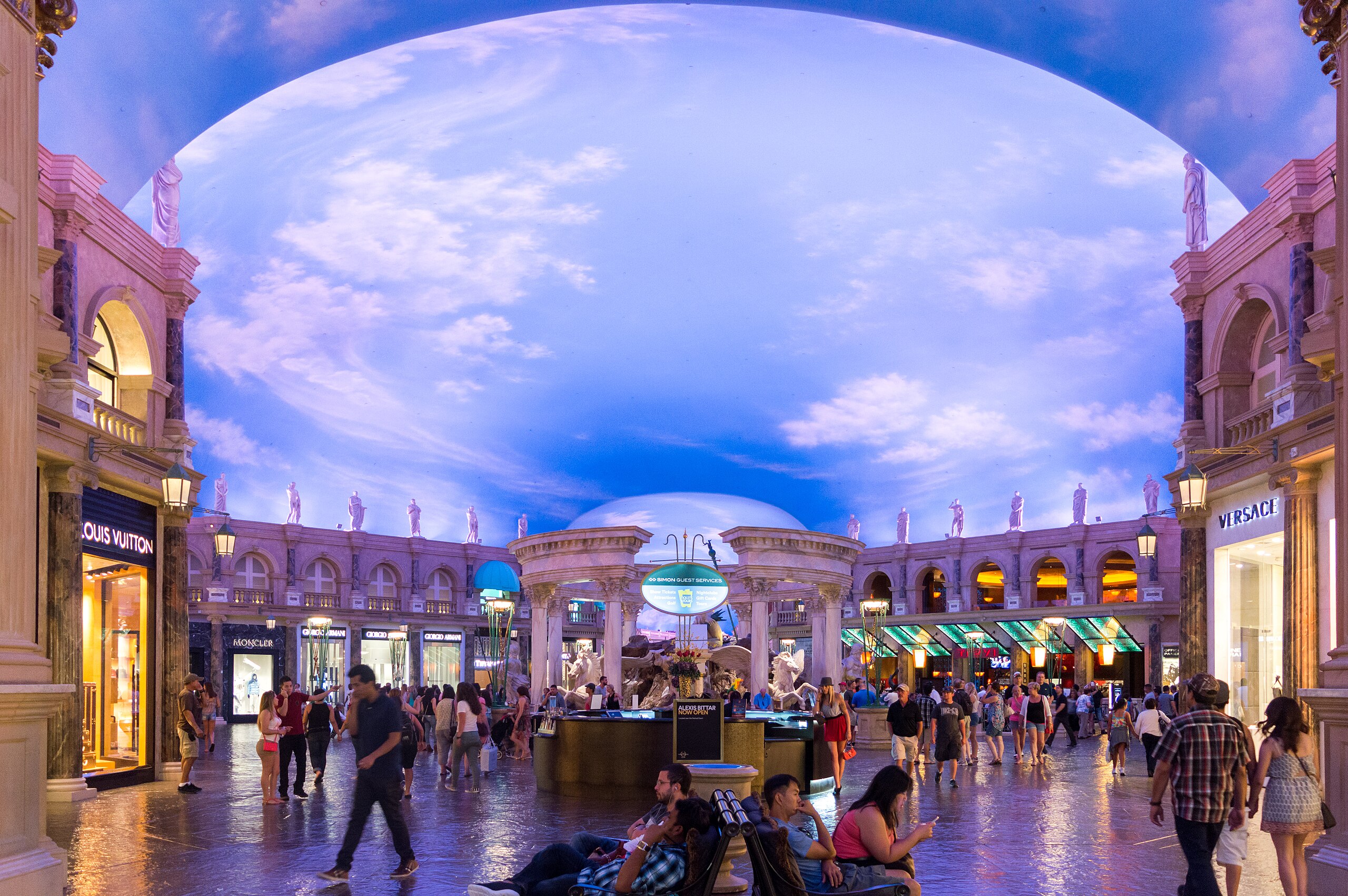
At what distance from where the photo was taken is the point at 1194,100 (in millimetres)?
16375

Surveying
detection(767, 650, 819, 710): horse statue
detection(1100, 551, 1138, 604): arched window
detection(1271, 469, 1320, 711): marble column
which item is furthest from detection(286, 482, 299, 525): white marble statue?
detection(1271, 469, 1320, 711): marble column

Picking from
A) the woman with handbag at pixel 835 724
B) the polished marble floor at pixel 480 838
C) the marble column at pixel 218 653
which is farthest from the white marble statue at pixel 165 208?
the marble column at pixel 218 653

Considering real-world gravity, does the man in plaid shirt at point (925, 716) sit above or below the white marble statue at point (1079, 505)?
below

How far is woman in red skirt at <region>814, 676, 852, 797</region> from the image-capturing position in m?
17.3

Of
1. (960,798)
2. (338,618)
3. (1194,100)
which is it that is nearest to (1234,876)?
(960,798)

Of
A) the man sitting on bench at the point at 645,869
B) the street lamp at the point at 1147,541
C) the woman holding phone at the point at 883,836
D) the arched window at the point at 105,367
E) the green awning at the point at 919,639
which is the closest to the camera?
the man sitting on bench at the point at 645,869

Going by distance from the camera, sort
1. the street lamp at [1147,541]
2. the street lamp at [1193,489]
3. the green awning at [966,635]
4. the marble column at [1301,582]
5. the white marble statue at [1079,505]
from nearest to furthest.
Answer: the marble column at [1301,582] → the street lamp at [1193,489] → the street lamp at [1147,541] → the white marble statue at [1079,505] → the green awning at [966,635]

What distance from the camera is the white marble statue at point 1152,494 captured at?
144ft

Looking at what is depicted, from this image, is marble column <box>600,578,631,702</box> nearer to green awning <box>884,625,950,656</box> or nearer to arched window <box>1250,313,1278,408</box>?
arched window <box>1250,313,1278,408</box>

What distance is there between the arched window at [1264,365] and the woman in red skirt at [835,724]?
8.50 meters

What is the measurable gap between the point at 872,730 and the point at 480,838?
17.4 meters

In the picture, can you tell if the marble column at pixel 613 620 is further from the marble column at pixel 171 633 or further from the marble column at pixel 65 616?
the marble column at pixel 65 616

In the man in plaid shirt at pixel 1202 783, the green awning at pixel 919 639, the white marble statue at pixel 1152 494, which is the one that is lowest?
the green awning at pixel 919 639

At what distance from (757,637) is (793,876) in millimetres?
25284
